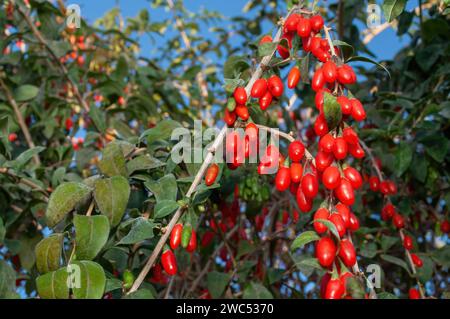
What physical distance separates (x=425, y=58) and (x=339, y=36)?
0.53 meters

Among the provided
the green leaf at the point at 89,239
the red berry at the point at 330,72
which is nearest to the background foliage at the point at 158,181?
the green leaf at the point at 89,239

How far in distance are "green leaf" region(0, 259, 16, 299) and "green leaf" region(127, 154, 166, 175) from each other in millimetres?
471

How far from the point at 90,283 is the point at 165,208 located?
0.26 m

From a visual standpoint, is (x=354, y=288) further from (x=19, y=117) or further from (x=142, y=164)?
(x=19, y=117)

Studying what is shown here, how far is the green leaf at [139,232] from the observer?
1352 millimetres

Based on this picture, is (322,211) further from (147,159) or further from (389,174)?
(389,174)

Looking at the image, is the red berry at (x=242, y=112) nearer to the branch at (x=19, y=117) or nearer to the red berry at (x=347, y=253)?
the red berry at (x=347, y=253)

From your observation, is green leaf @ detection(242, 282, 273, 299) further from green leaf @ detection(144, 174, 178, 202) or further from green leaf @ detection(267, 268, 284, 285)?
green leaf @ detection(144, 174, 178, 202)

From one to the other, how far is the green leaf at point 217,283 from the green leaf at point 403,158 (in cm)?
73

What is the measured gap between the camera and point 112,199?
144 cm

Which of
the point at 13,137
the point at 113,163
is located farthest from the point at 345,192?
the point at 13,137

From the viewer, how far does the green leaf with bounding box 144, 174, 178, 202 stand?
58.1 inches
